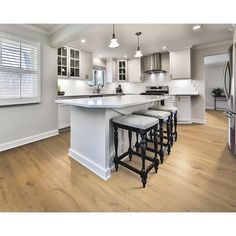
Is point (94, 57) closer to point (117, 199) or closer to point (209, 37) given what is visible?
point (209, 37)

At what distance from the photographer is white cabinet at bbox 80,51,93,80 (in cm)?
515

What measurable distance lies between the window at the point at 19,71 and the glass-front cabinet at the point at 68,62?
1068mm

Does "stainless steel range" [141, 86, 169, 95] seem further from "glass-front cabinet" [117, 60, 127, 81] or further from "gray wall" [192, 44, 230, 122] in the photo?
"glass-front cabinet" [117, 60, 127, 81]

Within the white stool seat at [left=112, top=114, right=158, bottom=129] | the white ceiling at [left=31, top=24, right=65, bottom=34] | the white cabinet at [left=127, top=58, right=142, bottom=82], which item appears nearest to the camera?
the white stool seat at [left=112, top=114, right=158, bottom=129]

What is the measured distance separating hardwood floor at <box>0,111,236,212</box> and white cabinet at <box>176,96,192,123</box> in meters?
2.43

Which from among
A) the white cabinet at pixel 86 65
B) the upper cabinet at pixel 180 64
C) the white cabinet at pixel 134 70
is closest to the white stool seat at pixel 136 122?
the white cabinet at pixel 86 65

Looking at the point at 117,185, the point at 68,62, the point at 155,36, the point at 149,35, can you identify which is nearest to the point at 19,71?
the point at 68,62

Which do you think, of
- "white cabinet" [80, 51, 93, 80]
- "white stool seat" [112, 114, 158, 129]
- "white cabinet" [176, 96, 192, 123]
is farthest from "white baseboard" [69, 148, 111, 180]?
"white cabinet" [176, 96, 192, 123]

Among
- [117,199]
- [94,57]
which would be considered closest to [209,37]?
[94,57]

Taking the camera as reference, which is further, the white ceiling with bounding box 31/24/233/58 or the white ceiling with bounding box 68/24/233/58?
the white ceiling with bounding box 68/24/233/58

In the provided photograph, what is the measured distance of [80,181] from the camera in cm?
193

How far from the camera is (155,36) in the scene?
13.2 feet
